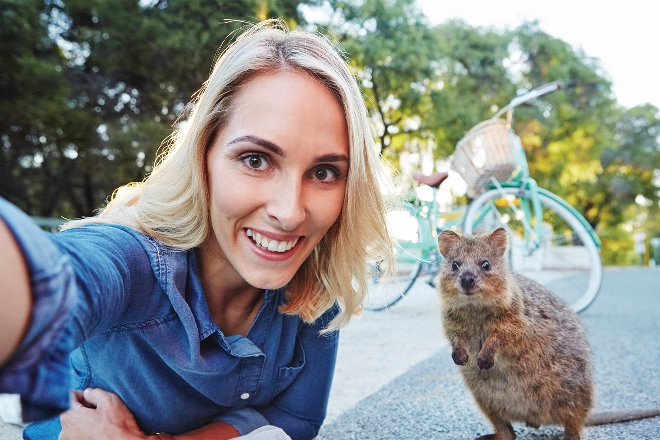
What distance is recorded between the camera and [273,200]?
4.72ft

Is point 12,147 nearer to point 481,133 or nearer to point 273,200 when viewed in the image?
point 481,133

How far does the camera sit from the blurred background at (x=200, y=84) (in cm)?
939

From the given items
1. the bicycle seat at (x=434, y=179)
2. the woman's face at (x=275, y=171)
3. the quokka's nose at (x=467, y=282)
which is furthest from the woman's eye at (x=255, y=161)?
the bicycle seat at (x=434, y=179)

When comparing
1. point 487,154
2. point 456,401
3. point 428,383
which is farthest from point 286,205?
point 487,154

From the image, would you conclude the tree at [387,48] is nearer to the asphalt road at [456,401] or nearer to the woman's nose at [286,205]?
the asphalt road at [456,401]

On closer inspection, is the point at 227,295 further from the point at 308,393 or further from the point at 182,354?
the point at 308,393

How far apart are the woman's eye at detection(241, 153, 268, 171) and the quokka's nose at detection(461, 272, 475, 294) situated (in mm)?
781

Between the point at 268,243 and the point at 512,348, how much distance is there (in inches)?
32.6

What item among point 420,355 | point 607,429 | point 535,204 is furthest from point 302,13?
point 607,429

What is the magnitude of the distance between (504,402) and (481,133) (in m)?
2.73

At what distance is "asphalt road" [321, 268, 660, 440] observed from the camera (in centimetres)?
A: 214

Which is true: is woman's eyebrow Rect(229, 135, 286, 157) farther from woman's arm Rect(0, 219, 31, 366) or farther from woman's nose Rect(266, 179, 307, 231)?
woman's arm Rect(0, 219, 31, 366)

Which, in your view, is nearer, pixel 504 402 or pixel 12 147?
pixel 504 402

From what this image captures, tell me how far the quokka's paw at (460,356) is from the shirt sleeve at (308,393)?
0.38 metres
